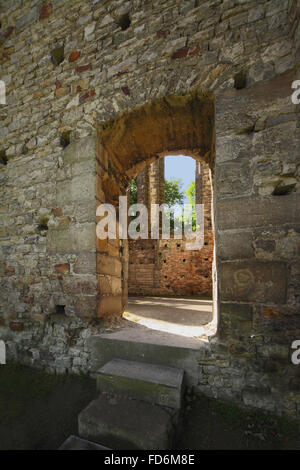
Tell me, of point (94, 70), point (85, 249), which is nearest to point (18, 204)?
point (85, 249)

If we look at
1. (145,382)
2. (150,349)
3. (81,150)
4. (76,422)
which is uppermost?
(81,150)

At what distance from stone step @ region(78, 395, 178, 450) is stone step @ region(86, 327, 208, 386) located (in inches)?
14.8

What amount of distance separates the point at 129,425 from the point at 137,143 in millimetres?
2996

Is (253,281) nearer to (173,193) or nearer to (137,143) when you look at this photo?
(137,143)

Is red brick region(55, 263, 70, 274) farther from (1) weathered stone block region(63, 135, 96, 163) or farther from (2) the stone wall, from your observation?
(2) the stone wall

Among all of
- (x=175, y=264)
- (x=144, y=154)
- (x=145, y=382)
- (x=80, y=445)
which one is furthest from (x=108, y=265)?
(x=175, y=264)

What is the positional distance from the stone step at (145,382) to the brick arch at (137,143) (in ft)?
2.38

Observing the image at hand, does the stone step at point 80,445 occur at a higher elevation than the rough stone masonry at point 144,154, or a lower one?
lower

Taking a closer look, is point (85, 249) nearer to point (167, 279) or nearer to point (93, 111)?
point (93, 111)

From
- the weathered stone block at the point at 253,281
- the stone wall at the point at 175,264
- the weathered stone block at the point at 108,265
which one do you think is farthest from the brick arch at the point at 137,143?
the stone wall at the point at 175,264

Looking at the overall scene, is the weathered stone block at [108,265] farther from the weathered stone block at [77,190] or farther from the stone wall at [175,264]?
the stone wall at [175,264]

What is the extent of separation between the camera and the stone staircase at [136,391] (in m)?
1.36

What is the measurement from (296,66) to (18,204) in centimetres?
354

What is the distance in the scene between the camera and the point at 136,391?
5.43ft
